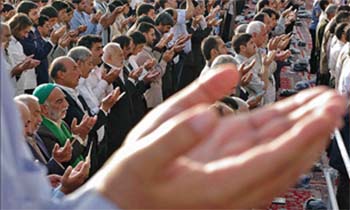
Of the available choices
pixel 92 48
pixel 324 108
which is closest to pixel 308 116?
pixel 324 108

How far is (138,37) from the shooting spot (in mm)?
6328

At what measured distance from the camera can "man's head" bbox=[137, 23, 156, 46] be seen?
6656mm

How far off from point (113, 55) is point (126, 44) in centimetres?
51

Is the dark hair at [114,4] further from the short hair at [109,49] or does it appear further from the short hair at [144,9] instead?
the short hair at [109,49]

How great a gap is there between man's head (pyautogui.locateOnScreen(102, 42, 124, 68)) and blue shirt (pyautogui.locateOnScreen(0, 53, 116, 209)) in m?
4.85

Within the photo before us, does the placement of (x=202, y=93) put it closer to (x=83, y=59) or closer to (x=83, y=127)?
(x=83, y=127)

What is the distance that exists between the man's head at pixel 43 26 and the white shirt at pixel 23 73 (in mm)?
809

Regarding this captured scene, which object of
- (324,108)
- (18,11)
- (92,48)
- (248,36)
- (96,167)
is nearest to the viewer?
(324,108)

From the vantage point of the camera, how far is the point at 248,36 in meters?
6.26

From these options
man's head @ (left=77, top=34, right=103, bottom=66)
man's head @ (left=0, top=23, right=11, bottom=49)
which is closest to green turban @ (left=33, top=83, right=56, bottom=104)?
man's head @ (left=0, top=23, right=11, bottom=49)

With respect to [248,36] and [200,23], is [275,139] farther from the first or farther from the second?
[200,23]

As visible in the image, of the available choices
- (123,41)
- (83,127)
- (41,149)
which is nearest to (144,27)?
→ (123,41)

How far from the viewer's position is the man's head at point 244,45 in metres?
6.21

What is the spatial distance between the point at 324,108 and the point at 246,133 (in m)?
0.08
